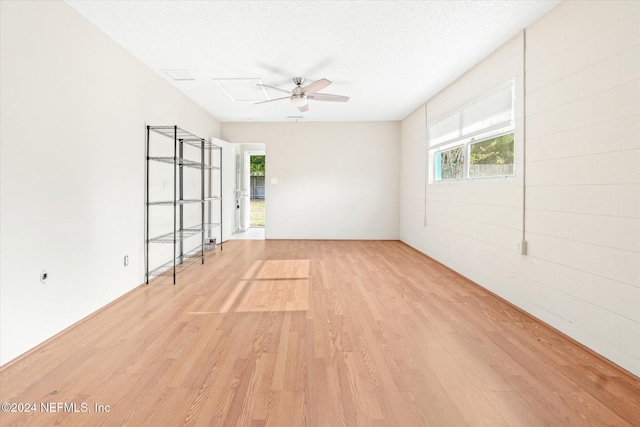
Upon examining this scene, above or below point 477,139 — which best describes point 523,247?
below

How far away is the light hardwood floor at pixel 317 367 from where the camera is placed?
141 cm

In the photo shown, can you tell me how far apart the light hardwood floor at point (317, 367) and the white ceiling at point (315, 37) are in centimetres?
242

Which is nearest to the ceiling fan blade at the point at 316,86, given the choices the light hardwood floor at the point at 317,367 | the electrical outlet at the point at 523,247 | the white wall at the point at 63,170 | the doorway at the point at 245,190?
the white wall at the point at 63,170

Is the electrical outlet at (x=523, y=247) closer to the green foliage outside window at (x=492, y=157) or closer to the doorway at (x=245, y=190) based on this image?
the green foliage outside window at (x=492, y=157)

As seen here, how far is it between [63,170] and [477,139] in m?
3.90

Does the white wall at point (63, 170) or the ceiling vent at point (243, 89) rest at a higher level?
the ceiling vent at point (243, 89)

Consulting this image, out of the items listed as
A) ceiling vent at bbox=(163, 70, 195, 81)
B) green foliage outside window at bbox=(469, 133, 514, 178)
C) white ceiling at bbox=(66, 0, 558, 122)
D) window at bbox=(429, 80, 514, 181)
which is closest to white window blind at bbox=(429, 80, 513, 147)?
window at bbox=(429, 80, 514, 181)

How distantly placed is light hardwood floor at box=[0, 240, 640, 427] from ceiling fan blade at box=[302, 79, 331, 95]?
2.29 meters

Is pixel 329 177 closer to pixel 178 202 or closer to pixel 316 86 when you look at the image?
pixel 316 86

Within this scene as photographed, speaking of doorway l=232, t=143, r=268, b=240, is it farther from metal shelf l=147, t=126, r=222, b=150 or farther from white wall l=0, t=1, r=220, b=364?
white wall l=0, t=1, r=220, b=364

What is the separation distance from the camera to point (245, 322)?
240 cm

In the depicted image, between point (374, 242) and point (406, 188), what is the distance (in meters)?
1.24

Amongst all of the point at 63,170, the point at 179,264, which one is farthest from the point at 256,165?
the point at 63,170

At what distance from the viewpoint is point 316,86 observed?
3.60 metres
